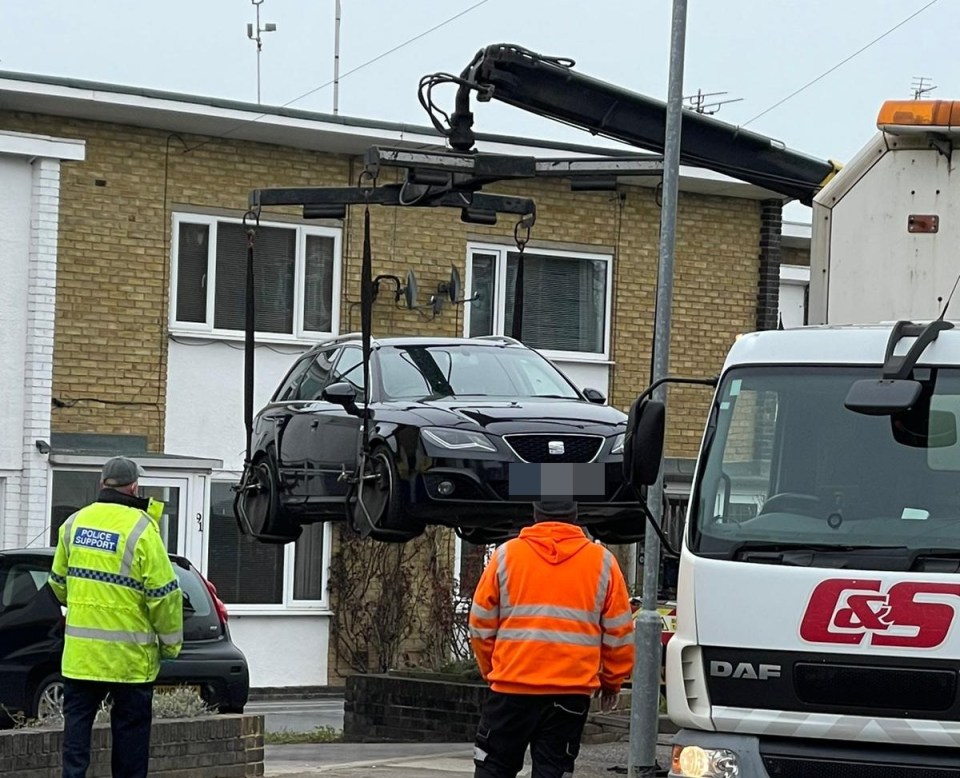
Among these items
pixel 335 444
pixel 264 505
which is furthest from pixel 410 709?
pixel 335 444

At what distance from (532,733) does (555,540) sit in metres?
0.84

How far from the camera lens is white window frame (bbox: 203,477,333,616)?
22.3 meters

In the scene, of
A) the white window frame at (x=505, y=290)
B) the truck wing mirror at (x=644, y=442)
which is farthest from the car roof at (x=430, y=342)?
the white window frame at (x=505, y=290)

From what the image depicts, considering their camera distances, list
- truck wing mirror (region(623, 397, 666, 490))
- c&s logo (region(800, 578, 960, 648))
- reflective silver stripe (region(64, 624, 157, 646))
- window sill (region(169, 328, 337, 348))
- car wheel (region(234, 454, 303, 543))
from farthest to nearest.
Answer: window sill (region(169, 328, 337, 348))
car wheel (region(234, 454, 303, 543))
reflective silver stripe (region(64, 624, 157, 646))
truck wing mirror (region(623, 397, 666, 490))
c&s logo (region(800, 578, 960, 648))

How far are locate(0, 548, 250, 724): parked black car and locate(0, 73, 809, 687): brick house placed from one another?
5.53 m

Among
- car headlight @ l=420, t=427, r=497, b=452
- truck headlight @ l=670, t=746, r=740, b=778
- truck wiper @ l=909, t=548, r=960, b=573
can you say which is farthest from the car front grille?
truck wiper @ l=909, t=548, r=960, b=573

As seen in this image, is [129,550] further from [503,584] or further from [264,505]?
[264,505]

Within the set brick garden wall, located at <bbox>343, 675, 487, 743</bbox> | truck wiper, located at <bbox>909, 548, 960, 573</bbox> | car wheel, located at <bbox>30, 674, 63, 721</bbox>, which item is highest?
truck wiper, located at <bbox>909, 548, 960, 573</bbox>

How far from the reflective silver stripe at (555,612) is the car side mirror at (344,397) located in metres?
3.80

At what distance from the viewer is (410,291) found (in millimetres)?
22844

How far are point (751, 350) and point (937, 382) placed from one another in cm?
85

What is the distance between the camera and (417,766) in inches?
523

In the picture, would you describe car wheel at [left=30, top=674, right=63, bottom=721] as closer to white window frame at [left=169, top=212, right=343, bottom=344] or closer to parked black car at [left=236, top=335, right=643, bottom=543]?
parked black car at [left=236, top=335, right=643, bottom=543]

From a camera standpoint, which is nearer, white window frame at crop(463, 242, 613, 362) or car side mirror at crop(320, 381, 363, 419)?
car side mirror at crop(320, 381, 363, 419)
